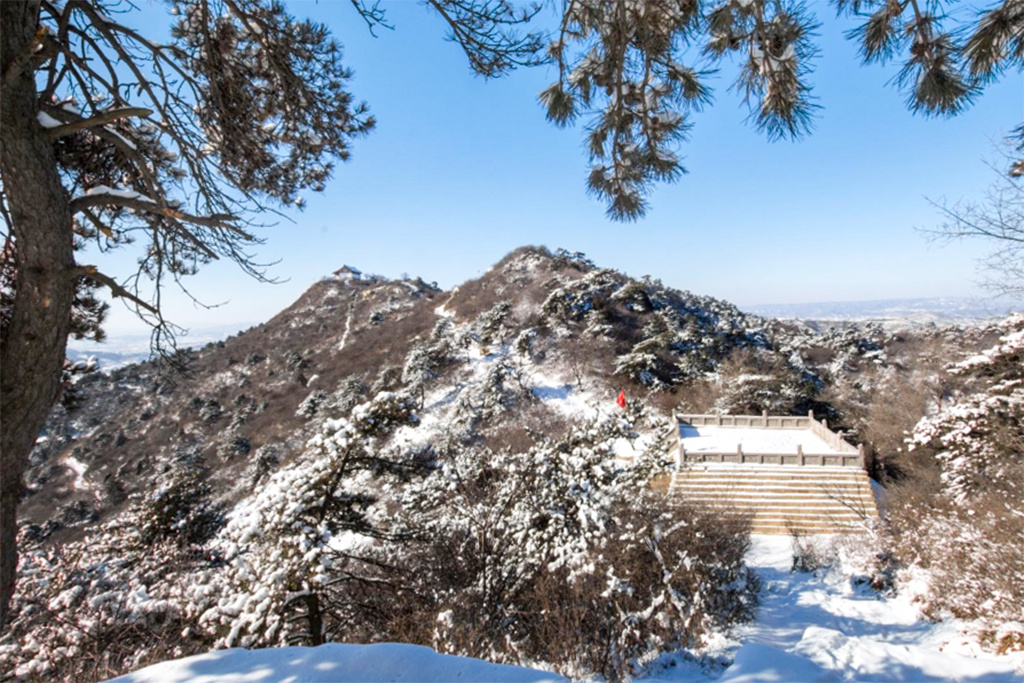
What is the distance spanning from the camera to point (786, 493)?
1200 cm

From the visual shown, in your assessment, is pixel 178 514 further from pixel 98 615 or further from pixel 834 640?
pixel 834 640

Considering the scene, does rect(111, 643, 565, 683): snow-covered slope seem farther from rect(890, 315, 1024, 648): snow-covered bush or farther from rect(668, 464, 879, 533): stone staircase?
rect(668, 464, 879, 533): stone staircase

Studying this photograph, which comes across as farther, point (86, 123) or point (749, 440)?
point (749, 440)

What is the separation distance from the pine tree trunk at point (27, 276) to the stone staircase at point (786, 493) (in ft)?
37.5

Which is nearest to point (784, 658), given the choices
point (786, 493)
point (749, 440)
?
point (786, 493)

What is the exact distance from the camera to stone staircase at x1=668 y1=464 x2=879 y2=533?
37.1ft

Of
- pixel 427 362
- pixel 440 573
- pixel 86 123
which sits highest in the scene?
pixel 86 123

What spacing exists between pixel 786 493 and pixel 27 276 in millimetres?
14823

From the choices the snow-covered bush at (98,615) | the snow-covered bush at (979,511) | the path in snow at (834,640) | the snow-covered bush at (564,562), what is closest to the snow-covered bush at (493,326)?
the path in snow at (834,640)

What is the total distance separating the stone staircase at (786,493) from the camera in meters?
11.3

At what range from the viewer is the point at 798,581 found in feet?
27.9

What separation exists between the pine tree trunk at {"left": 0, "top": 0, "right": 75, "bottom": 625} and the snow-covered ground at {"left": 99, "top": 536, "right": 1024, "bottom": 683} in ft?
4.20

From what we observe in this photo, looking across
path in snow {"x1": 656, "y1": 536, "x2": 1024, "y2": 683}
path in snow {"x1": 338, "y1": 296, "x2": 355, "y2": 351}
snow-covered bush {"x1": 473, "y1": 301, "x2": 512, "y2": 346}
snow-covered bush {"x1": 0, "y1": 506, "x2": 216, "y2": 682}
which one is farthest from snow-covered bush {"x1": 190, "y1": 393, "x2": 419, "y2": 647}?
path in snow {"x1": 338, "y1": 296, "x2": 355, "y2": 351}

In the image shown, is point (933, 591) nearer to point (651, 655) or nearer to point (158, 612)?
point (651, 655)
